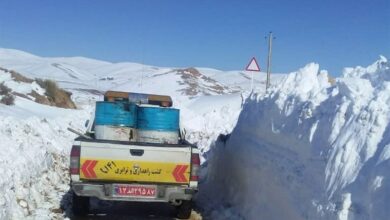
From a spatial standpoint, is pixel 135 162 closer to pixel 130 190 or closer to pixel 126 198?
pixel 130 190

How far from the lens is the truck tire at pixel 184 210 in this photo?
948cm

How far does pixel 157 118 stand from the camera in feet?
32.0

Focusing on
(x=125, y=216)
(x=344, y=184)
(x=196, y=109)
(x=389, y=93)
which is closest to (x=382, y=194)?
(x=344, y=184)

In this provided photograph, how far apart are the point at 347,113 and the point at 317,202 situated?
1136 millimetres

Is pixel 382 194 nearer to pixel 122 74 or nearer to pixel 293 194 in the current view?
pixel 293 194

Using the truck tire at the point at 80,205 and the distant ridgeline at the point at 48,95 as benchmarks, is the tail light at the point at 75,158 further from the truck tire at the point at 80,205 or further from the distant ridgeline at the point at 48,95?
the distant ridgeline at the point at 48,95

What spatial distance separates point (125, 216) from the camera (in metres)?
9.67

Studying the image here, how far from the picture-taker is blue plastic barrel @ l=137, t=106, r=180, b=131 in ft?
31.9

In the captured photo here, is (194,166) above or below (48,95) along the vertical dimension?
below

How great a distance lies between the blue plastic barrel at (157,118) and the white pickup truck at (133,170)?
1.02 m

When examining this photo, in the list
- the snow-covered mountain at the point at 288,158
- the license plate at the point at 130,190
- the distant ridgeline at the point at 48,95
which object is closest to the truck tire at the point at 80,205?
the snow-covered mountain at the point at 288,158

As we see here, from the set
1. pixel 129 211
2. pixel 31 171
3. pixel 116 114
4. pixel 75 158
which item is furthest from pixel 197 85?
pixel 75 158

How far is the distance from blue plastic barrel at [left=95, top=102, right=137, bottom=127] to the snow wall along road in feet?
→ 7.16

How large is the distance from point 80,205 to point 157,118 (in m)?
1.91
